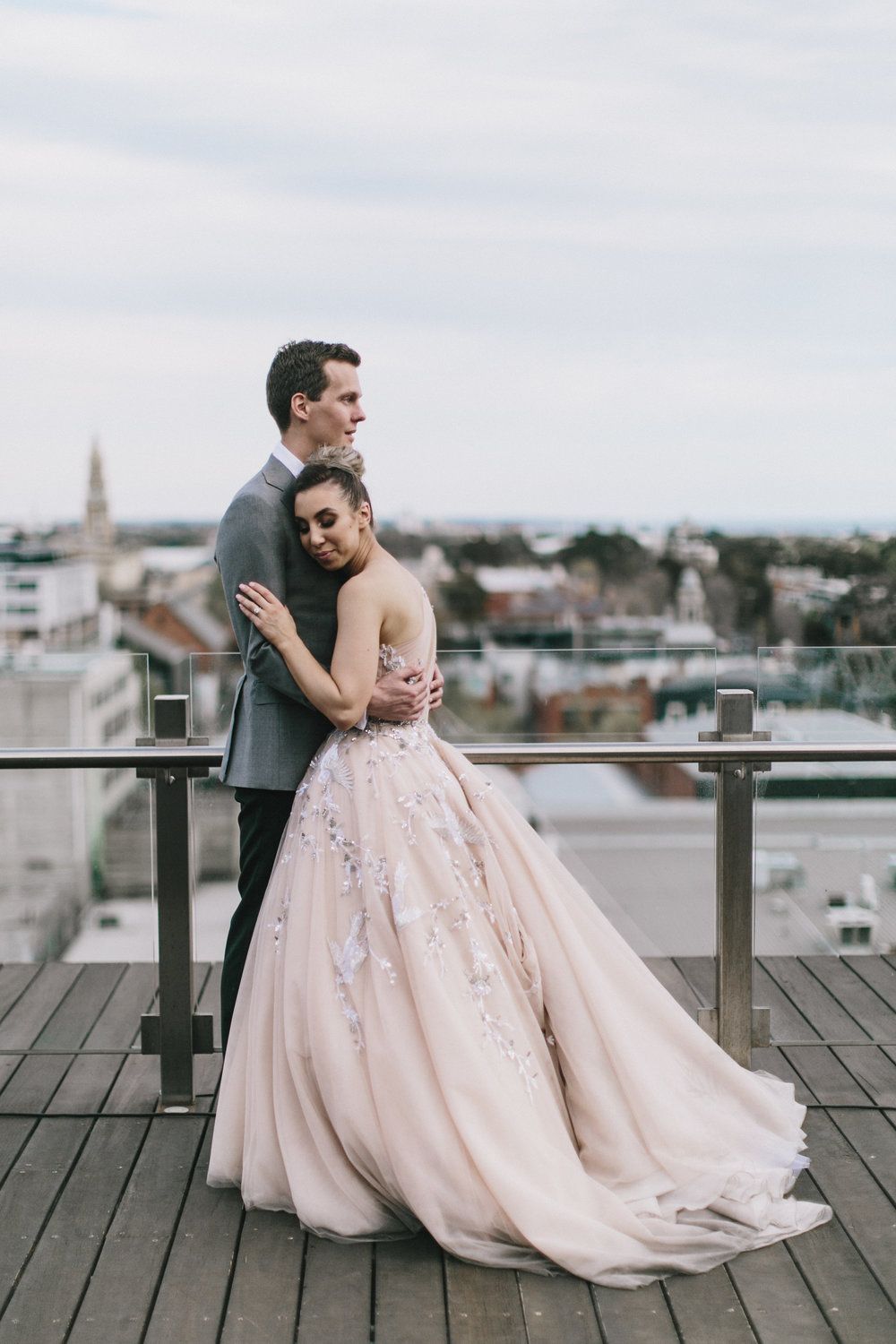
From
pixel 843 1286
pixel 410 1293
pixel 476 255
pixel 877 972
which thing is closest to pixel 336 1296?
pixel 410 1293

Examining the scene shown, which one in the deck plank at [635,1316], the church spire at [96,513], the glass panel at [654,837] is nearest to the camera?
the deck plank at [635,1316]

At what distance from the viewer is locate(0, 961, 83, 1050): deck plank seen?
3.48 metres

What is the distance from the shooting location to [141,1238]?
2.51 meters

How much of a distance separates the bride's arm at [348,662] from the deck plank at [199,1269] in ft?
3.09

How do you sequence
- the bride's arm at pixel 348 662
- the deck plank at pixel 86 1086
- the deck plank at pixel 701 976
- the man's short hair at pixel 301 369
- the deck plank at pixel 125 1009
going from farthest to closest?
the deck plank at pixel 125 1009 < the deck plank at pixel 701 976 < the deck plank at pixel 86 1086 < the man's short hair at pixel 301 369 < the bride's arm at pixel 348 662

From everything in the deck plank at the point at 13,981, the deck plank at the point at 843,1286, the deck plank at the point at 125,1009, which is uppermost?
the deck plank at the point at 13,981

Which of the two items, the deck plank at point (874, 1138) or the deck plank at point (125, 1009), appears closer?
the deck plank at point (874, 1138)

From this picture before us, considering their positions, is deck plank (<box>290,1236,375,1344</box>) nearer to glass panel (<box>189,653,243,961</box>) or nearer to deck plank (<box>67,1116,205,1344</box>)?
deck plank (<box>67,1116,205,1344</box>)

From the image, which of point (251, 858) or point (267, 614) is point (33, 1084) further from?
point (267, 614)

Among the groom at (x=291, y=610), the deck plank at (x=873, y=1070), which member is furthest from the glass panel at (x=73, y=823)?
the deck plank at (x=873, y=1070)

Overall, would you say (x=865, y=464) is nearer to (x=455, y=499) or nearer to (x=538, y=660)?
(x=455, y=499)

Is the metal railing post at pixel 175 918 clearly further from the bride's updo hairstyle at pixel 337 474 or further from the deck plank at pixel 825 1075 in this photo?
the deck plank at pixel 825 1075

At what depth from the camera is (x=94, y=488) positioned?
75.4m

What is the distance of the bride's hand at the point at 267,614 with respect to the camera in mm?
2729
